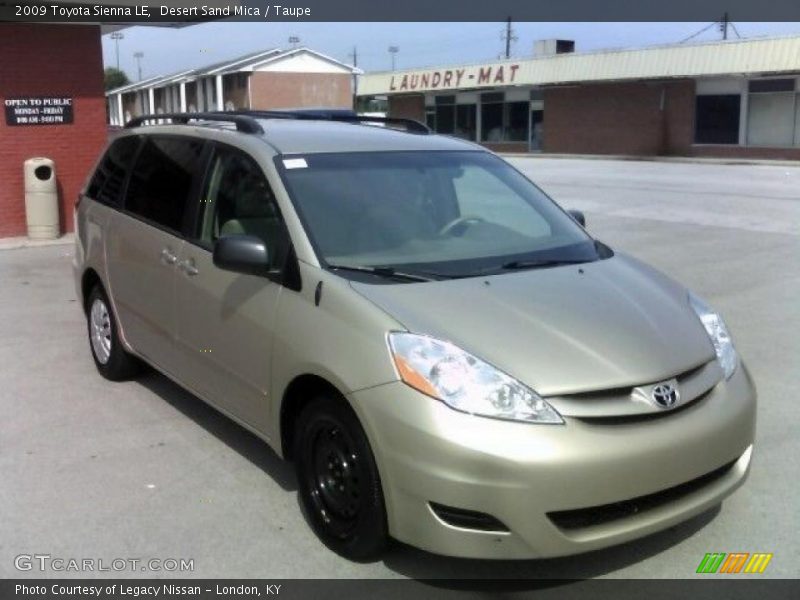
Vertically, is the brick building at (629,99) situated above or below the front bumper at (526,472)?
above

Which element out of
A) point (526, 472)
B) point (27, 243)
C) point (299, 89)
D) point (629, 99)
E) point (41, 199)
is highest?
point (299, 89)

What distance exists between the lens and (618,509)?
312 centimetres

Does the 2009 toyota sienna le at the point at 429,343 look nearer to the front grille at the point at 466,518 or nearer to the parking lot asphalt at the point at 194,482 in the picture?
the front grille at the point at 466,518

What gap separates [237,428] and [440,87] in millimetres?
41908

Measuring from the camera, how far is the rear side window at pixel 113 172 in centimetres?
566

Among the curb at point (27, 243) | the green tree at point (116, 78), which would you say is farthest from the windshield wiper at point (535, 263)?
the green tree at point (116, 78)

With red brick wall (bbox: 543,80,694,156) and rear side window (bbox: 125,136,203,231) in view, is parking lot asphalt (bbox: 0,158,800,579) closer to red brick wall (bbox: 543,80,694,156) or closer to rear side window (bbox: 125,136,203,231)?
rear side window (bbox: 125,136,203,231)

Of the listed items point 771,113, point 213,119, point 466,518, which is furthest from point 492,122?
point 466,518

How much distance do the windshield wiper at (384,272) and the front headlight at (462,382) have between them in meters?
0.49

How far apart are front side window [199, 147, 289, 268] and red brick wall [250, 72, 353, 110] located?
3679 cm

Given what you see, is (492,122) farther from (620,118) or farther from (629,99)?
(629,99)

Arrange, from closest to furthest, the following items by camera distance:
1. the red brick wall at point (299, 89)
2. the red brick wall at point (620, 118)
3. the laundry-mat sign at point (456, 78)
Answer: the red brick wall at point (620, 118), the laundry-mat sign at point (456, 78), the red brick wall at point (299, 89)

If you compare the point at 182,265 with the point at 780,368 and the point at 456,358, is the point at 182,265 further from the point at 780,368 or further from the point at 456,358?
the point at 780,368

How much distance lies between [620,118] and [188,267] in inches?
1401
